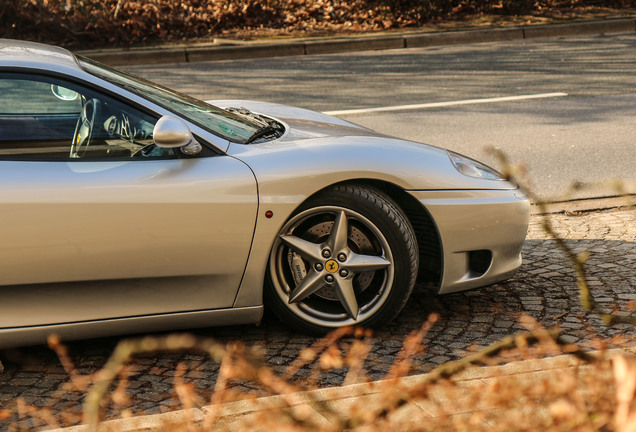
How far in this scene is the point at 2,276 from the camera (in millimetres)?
3689

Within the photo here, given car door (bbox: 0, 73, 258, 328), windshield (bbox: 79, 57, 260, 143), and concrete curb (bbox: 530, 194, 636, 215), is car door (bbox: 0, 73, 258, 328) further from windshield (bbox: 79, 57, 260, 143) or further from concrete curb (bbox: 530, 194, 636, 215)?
concrete curb (bbox: 530, 194, 636, 215)

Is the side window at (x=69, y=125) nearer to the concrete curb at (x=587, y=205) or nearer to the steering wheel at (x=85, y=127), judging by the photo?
the steering wheel at (x=85, y=127)

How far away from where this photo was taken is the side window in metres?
3.84

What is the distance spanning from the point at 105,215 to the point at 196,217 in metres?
0.38

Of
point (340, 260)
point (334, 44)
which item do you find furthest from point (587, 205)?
point (334, 44)

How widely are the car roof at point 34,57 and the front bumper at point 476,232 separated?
1.70 meters

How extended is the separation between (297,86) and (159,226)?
23.6 feet

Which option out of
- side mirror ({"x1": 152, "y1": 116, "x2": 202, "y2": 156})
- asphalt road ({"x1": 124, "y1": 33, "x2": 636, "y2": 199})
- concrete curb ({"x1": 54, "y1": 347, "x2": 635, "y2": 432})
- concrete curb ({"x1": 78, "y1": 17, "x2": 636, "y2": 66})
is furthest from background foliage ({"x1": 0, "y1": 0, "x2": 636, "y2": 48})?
concrete curb ({"x1": 54, "y1": 347, "x2": 635, "y2": 432})

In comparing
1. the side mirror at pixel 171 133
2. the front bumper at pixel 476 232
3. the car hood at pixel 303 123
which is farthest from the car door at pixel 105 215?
the front bumper at pixel 476 232

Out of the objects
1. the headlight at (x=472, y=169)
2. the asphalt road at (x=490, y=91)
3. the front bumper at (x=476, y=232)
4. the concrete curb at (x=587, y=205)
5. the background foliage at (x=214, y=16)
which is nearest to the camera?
the front bumper at (x=476, y=232)

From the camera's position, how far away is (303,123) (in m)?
4.78

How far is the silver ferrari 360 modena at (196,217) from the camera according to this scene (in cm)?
375

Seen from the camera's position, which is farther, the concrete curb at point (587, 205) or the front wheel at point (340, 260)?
the concrete curb at point (587, 205)

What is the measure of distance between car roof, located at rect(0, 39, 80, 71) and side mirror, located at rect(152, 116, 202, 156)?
1.76 ft
